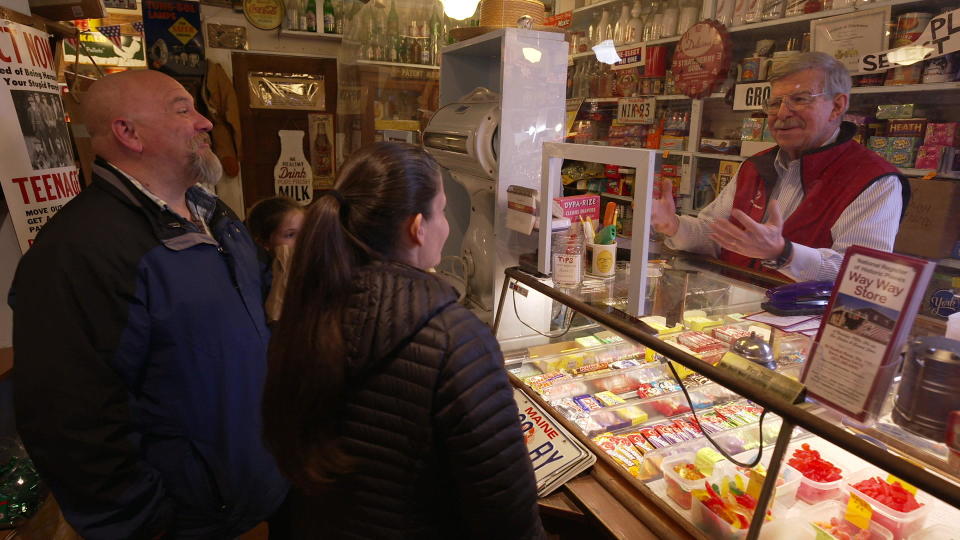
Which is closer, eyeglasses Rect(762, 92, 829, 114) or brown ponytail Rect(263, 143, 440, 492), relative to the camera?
brown ponytail Rect(263, 143, 440, 492)

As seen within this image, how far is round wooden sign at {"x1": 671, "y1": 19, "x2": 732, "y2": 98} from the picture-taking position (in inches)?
141

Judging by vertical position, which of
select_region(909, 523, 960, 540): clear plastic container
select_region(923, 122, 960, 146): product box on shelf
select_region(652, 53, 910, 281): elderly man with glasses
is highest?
select_region(923, 122, 960, 146): product box on shelf

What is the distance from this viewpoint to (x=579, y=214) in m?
1.96

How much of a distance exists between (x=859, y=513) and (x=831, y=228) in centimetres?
92

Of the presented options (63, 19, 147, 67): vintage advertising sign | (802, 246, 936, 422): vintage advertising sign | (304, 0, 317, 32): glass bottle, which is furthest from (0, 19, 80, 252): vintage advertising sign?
(63, 19, 147, 67): vintage advertising sign

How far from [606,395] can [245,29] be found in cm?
535

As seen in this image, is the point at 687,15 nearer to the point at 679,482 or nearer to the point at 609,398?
the point at 609,398

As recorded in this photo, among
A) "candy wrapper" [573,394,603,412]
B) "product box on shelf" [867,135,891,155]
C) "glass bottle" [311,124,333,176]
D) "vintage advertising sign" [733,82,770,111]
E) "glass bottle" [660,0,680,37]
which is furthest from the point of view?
"glass bottle" [311,124,333,176]

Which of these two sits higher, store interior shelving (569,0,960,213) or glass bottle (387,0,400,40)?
glass bottle (387,0,400,40)

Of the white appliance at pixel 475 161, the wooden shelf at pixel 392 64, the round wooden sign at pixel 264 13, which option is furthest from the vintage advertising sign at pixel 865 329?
the round wooden sign at pixel 264 13

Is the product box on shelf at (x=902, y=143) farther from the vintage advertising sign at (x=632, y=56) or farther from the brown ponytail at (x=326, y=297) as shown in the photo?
the brown ponytail at (x=326, y=297)

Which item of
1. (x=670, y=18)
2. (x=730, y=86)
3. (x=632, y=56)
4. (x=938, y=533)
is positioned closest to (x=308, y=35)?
(x=632, y=56)

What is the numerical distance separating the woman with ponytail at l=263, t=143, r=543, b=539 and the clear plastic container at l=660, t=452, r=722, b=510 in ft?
1.53

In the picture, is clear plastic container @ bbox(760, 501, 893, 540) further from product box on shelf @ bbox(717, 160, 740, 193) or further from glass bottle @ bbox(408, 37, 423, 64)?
glass bottle @ bbox(408, 37, 423, 64)
